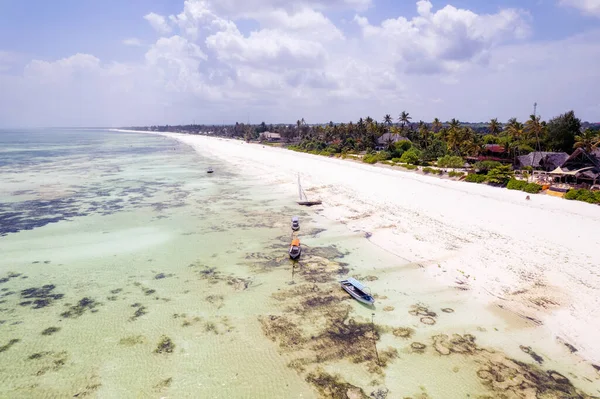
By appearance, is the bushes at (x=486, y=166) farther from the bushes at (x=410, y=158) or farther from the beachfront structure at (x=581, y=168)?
the bushes at (x=410, y=158)

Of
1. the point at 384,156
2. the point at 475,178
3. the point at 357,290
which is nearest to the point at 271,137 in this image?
the point at 384,156

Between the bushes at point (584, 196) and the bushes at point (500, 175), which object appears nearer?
the bushes at point (584, 196)

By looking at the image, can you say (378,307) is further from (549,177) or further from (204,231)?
(549,177)

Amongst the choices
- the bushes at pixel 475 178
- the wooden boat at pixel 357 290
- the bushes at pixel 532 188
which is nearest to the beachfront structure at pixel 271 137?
the bushes at pixel 475 178

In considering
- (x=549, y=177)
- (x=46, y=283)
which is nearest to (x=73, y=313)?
(x=46, y=283)

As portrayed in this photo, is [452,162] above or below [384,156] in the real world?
above

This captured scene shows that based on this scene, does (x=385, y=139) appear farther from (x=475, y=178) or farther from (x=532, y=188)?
(x=532, y=188)
